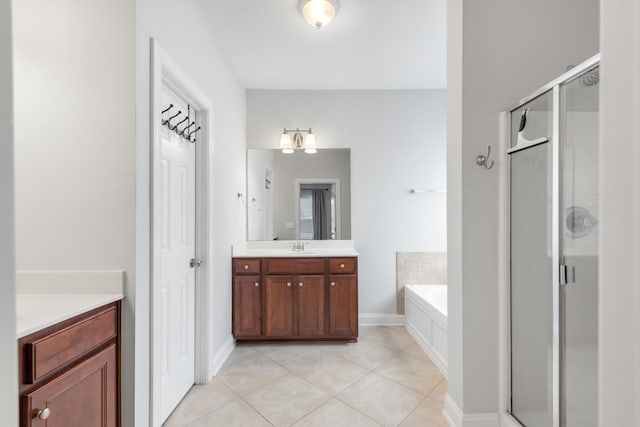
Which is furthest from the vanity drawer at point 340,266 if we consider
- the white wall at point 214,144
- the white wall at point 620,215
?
the white wall at point 620,215

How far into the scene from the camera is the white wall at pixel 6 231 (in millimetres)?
629

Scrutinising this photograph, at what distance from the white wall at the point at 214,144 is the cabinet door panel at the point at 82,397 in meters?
0.11

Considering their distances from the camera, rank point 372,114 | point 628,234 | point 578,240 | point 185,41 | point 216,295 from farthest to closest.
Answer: point 372,114, point 216,295, point 185,41, point 578,240, point 628,234

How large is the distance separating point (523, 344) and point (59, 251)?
2.22m

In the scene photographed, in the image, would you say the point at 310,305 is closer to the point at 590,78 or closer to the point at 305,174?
the point at 305,174

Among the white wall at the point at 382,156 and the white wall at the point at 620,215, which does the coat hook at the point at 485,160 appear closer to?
the white wall at the point at 620,215

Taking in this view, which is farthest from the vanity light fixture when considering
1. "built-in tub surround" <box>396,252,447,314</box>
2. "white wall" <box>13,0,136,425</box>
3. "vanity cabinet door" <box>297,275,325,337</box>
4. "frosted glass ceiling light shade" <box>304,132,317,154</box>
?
"white wall" <box>13,0,136,425</box>

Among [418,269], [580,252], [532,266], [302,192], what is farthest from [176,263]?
[418,269]

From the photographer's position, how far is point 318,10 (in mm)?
2014

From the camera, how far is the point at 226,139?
2803 millimetres

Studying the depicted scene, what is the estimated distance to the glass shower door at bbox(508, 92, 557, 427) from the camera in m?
1.44

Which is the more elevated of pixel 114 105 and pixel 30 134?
pixel 114 105

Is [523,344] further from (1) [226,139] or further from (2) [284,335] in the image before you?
(1) [226,139]

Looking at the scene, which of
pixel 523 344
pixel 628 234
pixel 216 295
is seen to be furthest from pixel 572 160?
pixel 216 295
